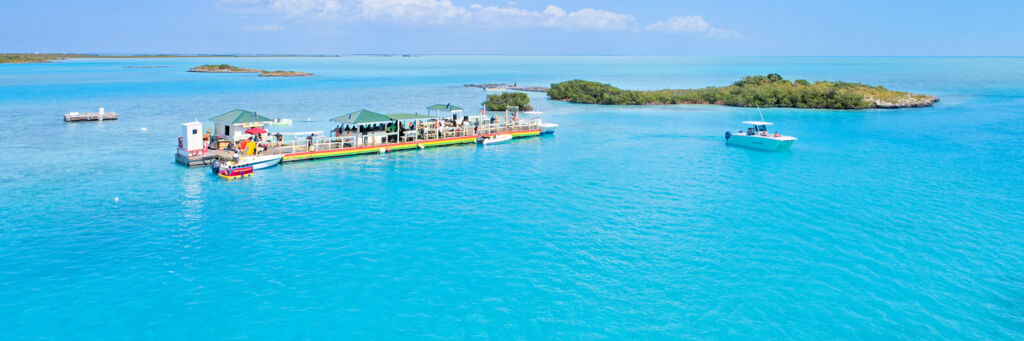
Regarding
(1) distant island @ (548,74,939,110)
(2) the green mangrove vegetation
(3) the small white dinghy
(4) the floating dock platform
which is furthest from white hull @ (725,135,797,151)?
(4) the floating dock platform

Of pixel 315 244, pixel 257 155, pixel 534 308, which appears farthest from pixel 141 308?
pixel 257 155

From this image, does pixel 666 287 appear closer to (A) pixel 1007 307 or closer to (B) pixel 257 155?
(A) pixel 1007 307

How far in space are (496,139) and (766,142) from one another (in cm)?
2132

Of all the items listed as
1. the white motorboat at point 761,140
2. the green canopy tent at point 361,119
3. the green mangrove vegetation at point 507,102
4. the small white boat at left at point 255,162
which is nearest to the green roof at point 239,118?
the small white boat at left at point 255,162

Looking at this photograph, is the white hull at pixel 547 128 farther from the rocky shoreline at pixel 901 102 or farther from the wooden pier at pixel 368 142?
the rocky shoreline at pixel 901 102

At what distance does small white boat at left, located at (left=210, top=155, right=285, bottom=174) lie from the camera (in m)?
37.0

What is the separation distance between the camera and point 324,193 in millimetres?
33219

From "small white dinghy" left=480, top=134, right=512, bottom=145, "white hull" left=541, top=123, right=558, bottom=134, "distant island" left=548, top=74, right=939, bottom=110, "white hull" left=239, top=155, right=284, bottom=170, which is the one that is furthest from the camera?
"distant island" left=548, top=74, right=939, bottom=110

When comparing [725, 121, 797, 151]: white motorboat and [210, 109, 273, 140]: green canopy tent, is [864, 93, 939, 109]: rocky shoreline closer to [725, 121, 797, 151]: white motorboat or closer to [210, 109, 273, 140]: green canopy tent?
[725, 121, 797, 151]: white motorboat

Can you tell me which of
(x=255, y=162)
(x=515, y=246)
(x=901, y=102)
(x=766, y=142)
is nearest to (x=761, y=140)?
(x=766, y=142)

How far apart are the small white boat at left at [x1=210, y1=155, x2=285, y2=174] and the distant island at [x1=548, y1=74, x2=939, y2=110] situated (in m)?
61.0

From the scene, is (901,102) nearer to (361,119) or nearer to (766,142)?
(766,142)

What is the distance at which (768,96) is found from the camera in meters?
89.9

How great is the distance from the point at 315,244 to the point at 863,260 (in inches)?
797
